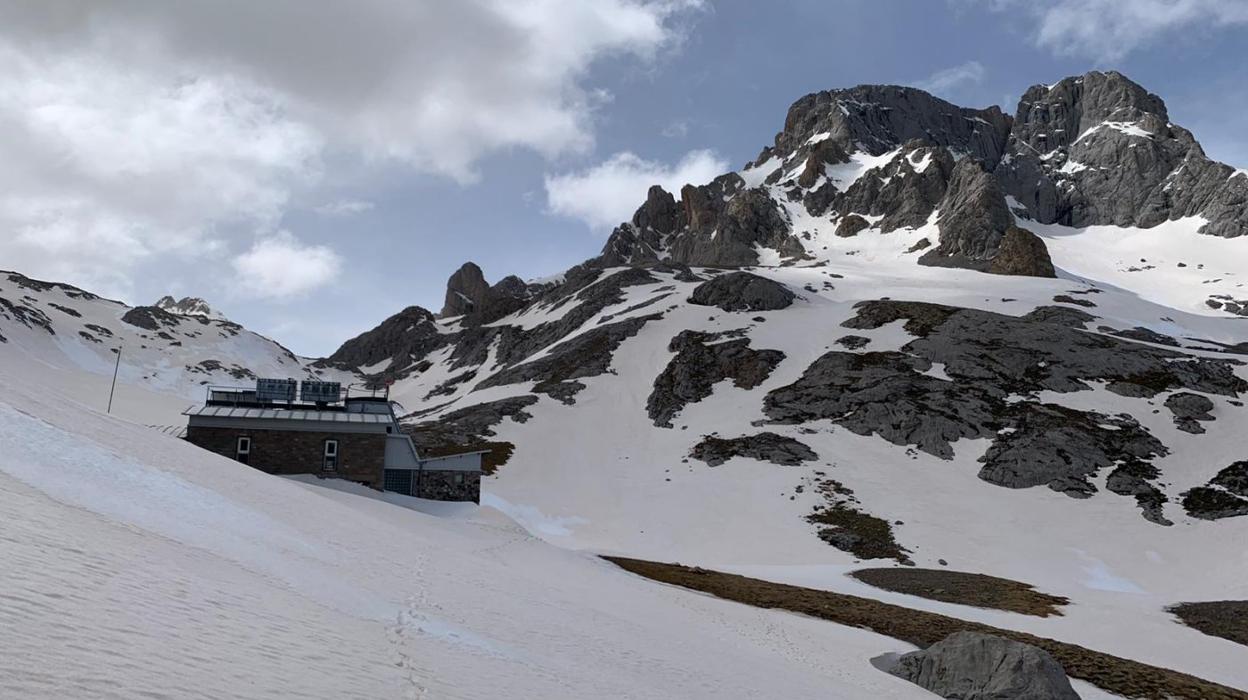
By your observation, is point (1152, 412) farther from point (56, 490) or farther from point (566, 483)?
point (56, 490)

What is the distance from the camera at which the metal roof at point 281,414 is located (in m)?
48.6

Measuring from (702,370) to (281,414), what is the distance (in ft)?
208

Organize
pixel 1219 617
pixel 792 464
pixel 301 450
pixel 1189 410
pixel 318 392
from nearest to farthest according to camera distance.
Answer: pixel 1219 617, pixel 301 450, pixel 318 392, pixel 792 464, pixel 1189 410

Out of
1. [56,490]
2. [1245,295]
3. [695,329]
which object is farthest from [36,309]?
[1245,295]

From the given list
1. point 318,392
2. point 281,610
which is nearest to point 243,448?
point 318,392

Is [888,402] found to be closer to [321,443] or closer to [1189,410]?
[1189,410]

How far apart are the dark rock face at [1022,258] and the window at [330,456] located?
150 metres

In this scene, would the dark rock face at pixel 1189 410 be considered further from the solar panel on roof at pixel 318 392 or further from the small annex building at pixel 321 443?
the solar panel on roof at pixel 318 392

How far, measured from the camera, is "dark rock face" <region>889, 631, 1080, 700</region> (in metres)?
20.3

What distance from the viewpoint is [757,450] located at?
2987 inches

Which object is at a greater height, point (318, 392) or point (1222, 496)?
point (318, 392)

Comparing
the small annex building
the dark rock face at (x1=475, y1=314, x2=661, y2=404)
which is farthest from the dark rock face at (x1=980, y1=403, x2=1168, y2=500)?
the dark rock face at (x1=475, y1=314, x2=661, y2=404)

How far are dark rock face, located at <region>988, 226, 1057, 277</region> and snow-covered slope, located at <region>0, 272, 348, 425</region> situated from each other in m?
164

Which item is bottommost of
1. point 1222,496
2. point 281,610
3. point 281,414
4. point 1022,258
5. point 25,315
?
point 281,610
